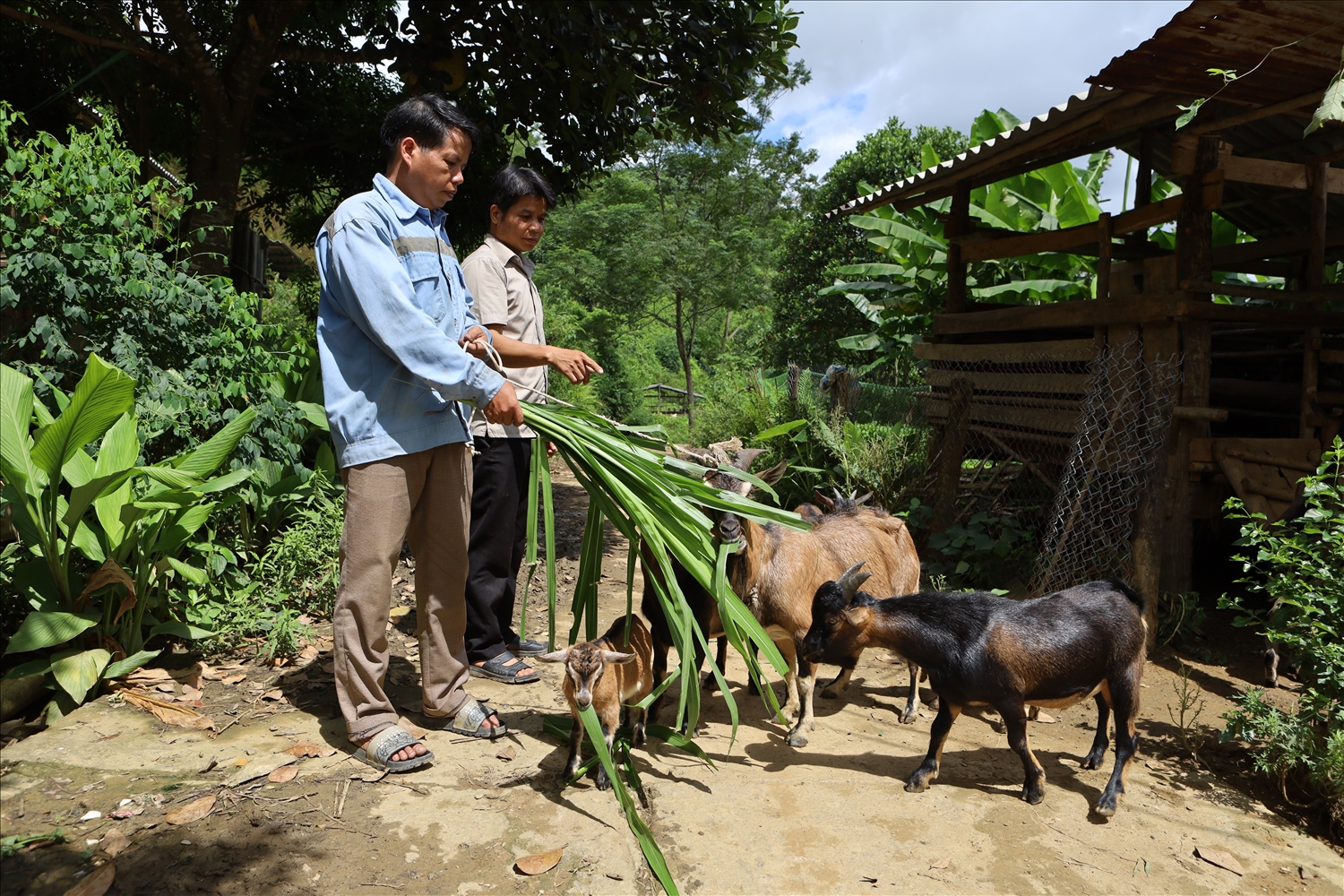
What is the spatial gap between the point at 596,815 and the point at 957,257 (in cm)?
661

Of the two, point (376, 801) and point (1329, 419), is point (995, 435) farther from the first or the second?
point (376, 801)

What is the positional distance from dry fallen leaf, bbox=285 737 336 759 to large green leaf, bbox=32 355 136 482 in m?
1.56

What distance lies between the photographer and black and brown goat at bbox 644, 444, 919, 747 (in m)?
3.77

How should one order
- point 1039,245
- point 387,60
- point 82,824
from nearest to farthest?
point 82,824 < point 387,60 < point 1039,245

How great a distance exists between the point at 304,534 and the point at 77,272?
1785 mm

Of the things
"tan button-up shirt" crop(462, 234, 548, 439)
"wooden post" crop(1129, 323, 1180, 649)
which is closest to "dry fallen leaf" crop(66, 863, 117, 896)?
"tan button-up shirt" crop(462, 234, 548, 439)

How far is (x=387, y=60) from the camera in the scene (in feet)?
20.0

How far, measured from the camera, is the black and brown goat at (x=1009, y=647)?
329 cm

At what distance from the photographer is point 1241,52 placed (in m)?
4.45

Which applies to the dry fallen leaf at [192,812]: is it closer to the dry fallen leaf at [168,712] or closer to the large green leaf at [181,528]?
the dry fallen leaf at [168,712]

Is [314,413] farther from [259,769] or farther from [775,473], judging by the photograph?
[775,473]

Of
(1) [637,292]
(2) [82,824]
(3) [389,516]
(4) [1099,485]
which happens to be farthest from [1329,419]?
(1) [637,292]

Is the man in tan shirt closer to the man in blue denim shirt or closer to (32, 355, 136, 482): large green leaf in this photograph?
the man in blue denim shirt

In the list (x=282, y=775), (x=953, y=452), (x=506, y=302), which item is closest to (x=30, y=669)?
(x=282, y=775)
